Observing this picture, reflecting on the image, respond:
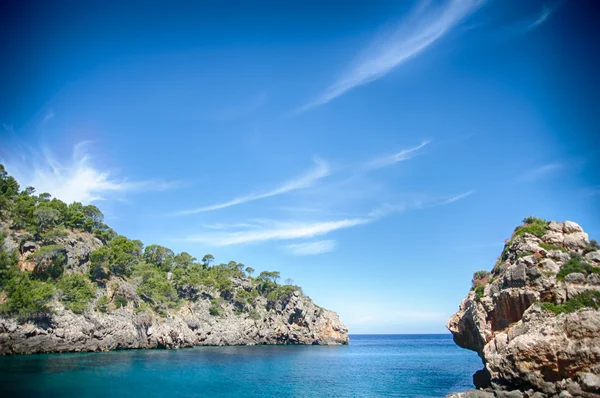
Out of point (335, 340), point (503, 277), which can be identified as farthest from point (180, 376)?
point (335, 340)

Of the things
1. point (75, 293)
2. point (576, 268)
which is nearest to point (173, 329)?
point (75, 293)

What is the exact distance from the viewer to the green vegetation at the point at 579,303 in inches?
884

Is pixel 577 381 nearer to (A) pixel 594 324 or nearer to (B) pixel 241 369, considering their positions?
(A) pixel 594 324

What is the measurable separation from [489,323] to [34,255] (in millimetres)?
67036

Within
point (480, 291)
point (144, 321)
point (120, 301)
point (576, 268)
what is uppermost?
point (576, 268)

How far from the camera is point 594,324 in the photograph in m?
21.1

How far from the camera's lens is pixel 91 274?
68.6 m

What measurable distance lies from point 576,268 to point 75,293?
6728 centimetres

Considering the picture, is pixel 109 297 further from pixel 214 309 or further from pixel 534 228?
pixel 534 228

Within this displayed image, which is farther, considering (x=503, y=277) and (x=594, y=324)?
(x=503, y=277)

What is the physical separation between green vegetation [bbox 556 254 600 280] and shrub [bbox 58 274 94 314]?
64.1 m

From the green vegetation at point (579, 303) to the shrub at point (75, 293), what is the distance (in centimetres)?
6325

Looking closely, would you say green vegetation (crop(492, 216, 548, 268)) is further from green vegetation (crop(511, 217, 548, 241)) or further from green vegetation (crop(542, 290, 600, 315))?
green vegetation (crop(542, 290, 600, 315))

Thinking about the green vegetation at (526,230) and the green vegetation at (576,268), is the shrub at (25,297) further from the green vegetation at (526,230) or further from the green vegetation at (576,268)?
the green vegetation at (576,268)
